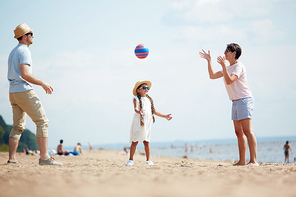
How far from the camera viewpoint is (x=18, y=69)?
17.7 ft

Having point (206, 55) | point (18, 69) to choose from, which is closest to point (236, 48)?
point (206, 55)

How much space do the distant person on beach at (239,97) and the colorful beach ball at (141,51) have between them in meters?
3.11

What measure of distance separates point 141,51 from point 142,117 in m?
2.71

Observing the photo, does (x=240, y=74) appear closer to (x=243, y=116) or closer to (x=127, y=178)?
(x=243, y=116)

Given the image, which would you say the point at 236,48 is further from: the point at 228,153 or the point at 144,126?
the point at 228,153

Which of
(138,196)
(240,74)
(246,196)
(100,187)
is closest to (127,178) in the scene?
(100,187)

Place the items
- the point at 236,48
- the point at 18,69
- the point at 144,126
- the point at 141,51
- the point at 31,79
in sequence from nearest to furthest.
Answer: the point at 31,79 → the point at 18,69 → the point at 236,48 → the point at 144,126 → the point at 141,51

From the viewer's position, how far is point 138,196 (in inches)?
107

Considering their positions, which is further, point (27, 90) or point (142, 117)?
point (142, 117)

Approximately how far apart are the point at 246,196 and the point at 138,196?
1022mm

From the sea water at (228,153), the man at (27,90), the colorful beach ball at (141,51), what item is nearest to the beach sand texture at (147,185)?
the man at (27,90)

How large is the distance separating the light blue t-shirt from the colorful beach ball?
3707 mm

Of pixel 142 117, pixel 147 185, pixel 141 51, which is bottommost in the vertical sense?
pixel 147 185

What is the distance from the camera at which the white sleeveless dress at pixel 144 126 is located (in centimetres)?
650
